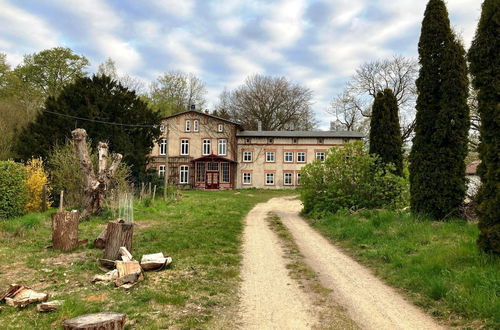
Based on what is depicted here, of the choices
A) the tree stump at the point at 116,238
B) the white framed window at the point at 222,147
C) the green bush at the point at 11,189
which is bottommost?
the tree stump at the point at 116,238

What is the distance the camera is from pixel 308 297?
5473 mm

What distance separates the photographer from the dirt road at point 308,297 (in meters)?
4.54

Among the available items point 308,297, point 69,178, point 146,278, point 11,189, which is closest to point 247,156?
point 69,178

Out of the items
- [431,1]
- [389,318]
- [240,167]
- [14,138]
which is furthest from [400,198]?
[240,167]

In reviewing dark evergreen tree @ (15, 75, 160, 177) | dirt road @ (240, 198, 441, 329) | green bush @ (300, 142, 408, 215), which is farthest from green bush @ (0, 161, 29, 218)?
green bush @ (300, 142, 408, 215)

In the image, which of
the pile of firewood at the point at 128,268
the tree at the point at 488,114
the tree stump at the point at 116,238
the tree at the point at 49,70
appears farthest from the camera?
the tree at the point at 49,70

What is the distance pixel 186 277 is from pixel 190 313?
5.64ft

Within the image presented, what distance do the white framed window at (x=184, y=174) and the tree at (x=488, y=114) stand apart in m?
38.2

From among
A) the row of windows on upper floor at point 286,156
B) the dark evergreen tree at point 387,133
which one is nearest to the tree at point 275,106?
the row of windows on upper floor at point 286,156

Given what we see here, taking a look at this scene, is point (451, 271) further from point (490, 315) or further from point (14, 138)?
point (14, 138)

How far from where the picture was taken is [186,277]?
648 centimetres

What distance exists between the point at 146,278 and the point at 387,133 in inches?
573

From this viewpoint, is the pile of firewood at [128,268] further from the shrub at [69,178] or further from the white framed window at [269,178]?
the white framed window at [269,178]

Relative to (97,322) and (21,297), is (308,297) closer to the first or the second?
(97,322)
